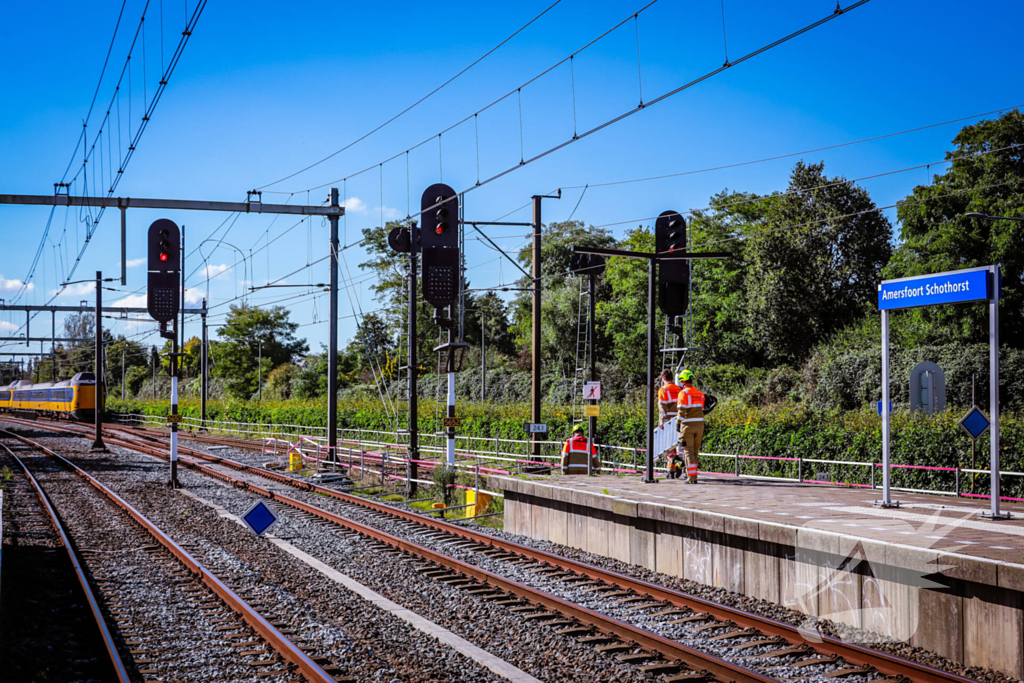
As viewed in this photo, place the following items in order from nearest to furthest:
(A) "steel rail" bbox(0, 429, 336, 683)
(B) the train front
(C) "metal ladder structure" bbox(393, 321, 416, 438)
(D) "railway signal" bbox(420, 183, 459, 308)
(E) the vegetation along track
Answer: (E) the vegetation along track, (A) "steel rail" bbox(0, 429, 336, 683), (D) "railway signal" bbox(420, 183, 459, 308), (C) "metal ladder structure" bbox(393, 321, 416, 438), (B) the train front

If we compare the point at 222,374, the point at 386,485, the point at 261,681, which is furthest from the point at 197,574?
the point at 222,374

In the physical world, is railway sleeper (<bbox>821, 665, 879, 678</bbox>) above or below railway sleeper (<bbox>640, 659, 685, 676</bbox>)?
above

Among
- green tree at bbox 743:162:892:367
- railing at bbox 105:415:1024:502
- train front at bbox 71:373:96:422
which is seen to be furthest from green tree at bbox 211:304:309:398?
→ green tree at bbox 743:162:892:367

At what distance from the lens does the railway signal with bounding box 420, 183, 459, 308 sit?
1994cm

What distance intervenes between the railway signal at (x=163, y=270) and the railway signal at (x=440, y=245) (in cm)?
634

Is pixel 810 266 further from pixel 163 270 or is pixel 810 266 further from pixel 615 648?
pixel 615 648

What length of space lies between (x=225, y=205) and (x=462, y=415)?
1895cm

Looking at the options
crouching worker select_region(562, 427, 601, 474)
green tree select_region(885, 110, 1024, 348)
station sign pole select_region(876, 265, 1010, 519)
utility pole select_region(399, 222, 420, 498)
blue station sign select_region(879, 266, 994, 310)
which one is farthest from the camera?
green tree select_region(885, 110, 1024, 348)

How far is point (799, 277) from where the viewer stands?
43188 millimetres

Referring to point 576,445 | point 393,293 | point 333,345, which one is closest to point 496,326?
point 393,293

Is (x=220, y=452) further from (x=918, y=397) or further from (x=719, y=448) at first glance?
(x=918, y=397)

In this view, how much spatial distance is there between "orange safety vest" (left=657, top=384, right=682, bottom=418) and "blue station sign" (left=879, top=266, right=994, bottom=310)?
555cm

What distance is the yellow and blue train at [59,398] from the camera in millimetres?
62188

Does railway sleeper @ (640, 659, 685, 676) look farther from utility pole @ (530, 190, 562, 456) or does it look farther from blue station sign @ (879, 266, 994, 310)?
utility pole @ (530, 190, 562, 456)
